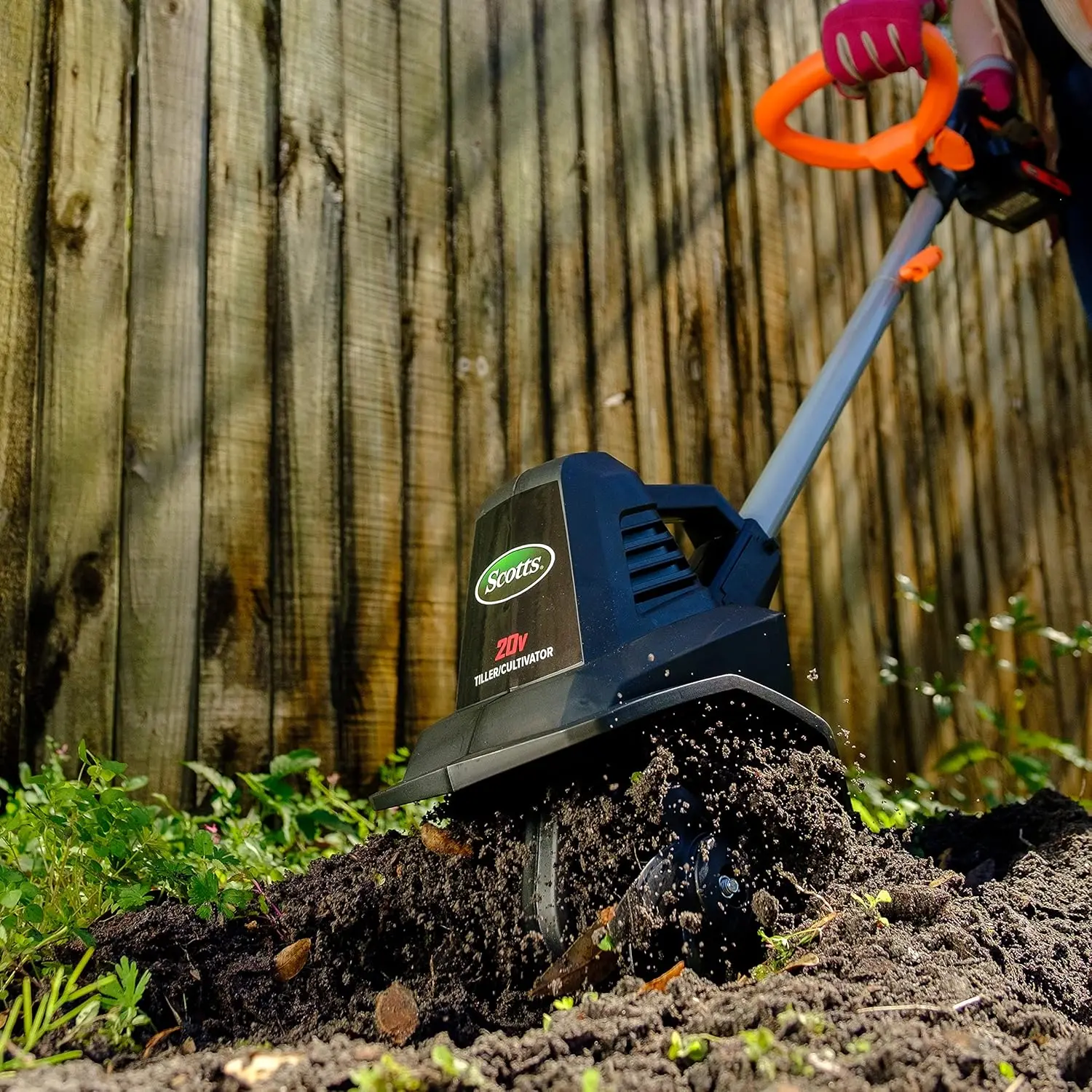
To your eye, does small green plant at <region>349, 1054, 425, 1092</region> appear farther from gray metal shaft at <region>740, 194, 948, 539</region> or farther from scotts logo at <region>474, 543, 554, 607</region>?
gray metal shaft at <region>740, 194, 948, 539</region>

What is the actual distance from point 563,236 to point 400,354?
2.17ft

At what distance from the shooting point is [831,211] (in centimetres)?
371

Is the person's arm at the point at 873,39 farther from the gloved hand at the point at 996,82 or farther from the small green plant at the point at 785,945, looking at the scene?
the small green plant at the point at 785,945

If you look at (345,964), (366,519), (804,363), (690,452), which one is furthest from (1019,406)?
(345,964)

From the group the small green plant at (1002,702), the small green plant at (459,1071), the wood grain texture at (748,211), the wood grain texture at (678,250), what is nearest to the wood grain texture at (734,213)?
the wood grain texture at (748,211)

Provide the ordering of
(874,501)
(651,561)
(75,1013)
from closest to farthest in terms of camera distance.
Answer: (75,1013) < (651,561) < (874,501)

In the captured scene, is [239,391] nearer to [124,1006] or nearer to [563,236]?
[563,236]

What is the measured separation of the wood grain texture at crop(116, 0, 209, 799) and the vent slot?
1.21 m

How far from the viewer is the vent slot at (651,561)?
1.59 meters

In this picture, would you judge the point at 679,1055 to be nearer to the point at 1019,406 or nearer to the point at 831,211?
the point at 831,211

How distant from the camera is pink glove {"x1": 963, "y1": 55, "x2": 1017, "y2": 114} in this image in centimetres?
238

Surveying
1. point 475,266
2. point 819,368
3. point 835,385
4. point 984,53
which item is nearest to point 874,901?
point 835,385

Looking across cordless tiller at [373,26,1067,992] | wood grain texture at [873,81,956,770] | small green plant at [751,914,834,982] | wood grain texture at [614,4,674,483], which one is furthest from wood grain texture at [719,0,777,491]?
small green plant at [751,914,834,982]

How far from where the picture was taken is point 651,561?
1623mm
